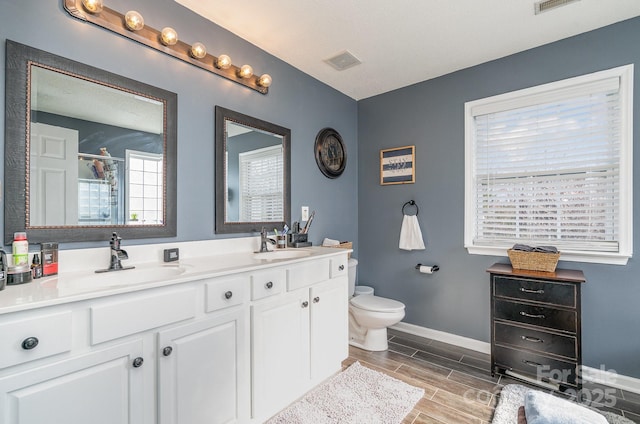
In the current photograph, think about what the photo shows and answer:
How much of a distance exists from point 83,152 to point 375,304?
2.25 metres

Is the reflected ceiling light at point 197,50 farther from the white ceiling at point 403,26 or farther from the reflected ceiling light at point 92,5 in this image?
the reflected ceiling light at point 92,5

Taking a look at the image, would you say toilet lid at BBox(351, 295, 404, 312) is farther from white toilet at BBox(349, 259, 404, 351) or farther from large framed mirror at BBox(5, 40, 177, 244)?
large framed mirror at BBox(5, 40, 177, 244)

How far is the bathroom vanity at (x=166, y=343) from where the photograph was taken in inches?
36.9

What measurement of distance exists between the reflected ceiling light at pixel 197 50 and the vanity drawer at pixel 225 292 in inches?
55.3

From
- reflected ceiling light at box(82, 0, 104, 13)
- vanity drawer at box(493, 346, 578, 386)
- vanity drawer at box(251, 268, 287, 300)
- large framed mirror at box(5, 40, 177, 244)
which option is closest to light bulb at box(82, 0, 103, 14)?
reflected ceiling light at box(82, 0, 104, 13)

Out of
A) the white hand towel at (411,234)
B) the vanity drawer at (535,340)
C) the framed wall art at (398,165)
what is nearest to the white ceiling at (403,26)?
the framed wall art at (398,165)

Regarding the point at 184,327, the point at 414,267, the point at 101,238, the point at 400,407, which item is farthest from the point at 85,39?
the point at 414,267

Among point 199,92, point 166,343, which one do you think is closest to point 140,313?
point 166,343

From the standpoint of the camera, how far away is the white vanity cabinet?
63.9 inches

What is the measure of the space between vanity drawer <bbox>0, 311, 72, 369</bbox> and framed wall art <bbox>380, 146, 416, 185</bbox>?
2.75 meters

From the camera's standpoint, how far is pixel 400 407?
1835 mm

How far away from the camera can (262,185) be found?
2.34 meters

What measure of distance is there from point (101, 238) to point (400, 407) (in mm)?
1958

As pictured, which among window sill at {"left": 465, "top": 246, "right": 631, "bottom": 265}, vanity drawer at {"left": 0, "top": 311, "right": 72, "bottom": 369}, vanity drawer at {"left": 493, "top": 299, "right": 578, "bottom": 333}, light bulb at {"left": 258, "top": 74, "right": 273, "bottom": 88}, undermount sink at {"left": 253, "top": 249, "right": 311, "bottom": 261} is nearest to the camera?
vanity drawer at {"left": 0, "top": 311, "right": 72, "bottom": 369}
